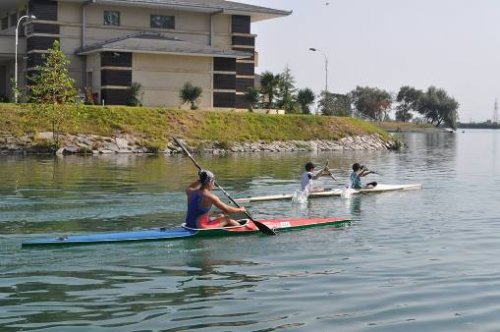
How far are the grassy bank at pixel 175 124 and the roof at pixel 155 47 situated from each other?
212 inches

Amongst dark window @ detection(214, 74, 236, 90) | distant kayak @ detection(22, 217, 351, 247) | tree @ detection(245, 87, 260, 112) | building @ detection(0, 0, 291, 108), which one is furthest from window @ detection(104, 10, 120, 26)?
distant kayak @ detection(22, 217, 351, 247)

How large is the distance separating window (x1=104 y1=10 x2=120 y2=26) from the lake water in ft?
130

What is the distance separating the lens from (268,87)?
215ft

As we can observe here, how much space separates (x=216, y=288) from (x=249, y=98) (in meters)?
52.2

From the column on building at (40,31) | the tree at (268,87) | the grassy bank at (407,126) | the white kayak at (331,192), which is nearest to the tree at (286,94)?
the tree at (268,87)

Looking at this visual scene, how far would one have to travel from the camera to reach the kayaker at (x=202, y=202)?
51.2 ft

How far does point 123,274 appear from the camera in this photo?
1282cm

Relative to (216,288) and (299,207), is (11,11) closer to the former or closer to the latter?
(299,207)

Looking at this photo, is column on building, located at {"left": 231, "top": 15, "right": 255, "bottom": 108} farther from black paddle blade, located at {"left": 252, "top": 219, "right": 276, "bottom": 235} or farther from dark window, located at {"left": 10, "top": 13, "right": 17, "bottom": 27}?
black paddle blade, located at {"left": 252, "top": 219, "right": 276, "bottom": 235}

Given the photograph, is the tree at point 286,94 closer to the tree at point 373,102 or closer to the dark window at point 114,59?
the dark window at point 114,59

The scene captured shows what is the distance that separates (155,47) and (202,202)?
43.8 m

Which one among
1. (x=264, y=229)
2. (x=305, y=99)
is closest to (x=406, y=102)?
(x=305, y=99)

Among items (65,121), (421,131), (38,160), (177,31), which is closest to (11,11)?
(177,31)

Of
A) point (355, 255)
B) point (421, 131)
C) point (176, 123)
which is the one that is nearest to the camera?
point (355, 255)
